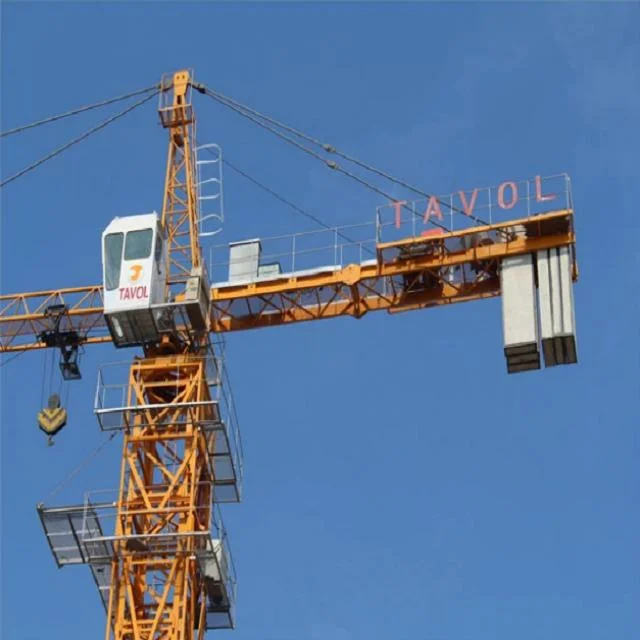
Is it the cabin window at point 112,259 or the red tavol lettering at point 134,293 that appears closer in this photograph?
the red tavol lettering at point 134,293

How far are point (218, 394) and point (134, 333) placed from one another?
3370 mm

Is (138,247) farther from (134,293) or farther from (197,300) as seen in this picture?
(197,300)

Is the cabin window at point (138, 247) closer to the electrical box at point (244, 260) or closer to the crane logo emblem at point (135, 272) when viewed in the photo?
the crane logo emblem at point (135, 272)

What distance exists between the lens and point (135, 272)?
65.4 metres

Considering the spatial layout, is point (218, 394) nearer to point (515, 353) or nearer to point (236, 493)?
point (236, 493)

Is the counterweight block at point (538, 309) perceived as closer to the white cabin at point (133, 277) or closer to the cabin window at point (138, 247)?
the white cabin at point (133, 277)

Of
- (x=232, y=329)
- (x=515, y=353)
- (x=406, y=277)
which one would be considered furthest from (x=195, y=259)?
(x=515, y=353)

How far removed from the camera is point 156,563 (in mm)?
61594

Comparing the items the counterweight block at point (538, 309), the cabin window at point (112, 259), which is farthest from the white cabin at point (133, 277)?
the counterweight block at point (538, 309)

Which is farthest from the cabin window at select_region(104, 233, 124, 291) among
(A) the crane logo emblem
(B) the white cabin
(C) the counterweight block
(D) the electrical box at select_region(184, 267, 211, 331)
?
(C) the counterweight block

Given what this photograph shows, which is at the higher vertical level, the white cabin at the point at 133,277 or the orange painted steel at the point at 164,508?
the white cabin at the point at 133,277

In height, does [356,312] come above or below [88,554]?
above

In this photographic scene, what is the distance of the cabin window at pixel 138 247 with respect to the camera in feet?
216

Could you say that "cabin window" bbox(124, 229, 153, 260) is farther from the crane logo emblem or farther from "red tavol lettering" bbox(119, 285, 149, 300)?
"red tavol lettering" bbox(119, 285, 149, 300)
